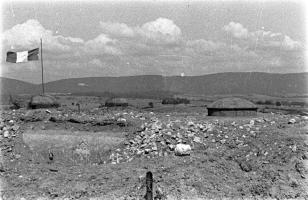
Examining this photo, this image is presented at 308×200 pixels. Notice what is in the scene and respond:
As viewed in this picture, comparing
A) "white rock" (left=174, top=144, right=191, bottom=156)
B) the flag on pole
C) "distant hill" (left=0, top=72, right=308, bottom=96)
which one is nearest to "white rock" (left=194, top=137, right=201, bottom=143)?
"white rock" (left=174, top=144, right=191, bottom=156)

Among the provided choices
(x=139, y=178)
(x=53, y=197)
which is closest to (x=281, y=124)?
(x=139, y=178)

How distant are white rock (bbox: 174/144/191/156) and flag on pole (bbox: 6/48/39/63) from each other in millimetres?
10165

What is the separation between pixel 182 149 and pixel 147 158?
1139 mm

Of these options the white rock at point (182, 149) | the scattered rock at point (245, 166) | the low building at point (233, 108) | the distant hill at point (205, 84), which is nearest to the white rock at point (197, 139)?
the white rock at point (182, 149)

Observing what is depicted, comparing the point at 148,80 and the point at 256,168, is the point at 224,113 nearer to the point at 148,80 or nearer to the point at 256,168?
the point at 256,168

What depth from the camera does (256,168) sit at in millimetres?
9375

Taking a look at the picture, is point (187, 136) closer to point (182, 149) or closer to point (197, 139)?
point (197, 139)

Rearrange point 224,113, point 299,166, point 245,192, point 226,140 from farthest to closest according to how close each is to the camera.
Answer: point 224,113 → point 226,140 → point 299,166 → point 245,192

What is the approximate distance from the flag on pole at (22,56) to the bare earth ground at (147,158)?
3.61 meters

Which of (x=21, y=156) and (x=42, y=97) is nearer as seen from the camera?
(x=21, y=156)

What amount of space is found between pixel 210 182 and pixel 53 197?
4087 mm

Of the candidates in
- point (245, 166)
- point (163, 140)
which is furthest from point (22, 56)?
point (245, 166)

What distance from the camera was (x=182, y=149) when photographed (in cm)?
1053

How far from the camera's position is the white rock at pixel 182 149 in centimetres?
1046
